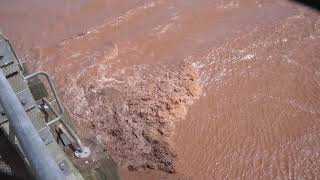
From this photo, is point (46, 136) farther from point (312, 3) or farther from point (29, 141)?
point (312, 3)

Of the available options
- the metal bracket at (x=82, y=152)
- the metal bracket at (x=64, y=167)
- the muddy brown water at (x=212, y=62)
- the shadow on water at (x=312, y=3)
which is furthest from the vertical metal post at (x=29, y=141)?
the shadow on water at (x=312, y=3)

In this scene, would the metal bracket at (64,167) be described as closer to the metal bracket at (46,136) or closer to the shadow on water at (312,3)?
the metal bracket at (46,136)

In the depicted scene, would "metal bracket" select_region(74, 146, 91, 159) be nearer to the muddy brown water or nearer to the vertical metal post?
the muddy brown water

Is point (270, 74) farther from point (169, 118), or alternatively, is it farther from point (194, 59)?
point (169, 118)

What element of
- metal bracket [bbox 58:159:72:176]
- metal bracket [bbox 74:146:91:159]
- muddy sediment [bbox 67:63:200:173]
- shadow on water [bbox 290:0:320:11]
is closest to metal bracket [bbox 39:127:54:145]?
metal bracket [bbox 58:159:72:176]

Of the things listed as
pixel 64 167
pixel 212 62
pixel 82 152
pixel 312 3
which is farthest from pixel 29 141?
pixel 312 3

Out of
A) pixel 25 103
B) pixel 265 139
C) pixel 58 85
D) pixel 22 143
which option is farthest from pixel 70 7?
pixel 22 143
